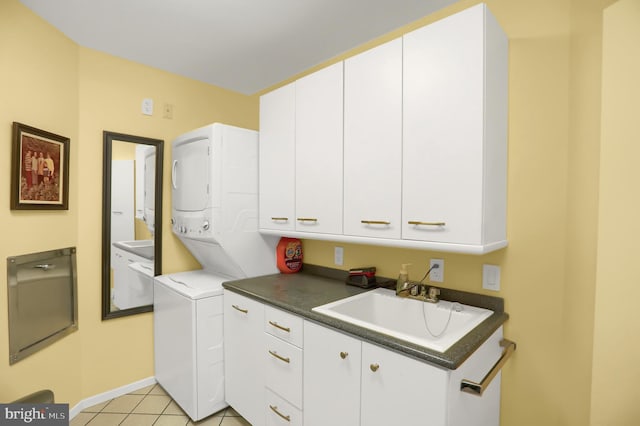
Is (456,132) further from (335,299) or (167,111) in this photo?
(167,111)

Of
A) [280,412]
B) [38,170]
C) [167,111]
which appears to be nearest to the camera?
[280,412]

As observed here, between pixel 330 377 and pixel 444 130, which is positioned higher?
pixel 444 130

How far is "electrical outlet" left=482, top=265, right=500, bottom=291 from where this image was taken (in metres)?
1.50

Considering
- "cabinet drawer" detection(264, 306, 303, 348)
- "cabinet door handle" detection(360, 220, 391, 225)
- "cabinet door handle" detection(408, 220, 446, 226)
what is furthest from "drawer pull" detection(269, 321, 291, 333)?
"cabinet door handle" detection(408, 220, 446, 226)

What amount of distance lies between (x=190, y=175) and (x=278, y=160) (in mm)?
690

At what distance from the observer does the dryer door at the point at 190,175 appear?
2127 mm

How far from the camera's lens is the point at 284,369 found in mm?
1604

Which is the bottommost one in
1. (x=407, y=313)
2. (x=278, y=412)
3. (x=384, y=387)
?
(x=278, y=412)

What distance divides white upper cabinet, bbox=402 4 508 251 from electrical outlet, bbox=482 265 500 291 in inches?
7.1

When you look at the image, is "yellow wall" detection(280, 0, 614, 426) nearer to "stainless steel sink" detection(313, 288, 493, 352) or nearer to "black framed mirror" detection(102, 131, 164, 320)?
"stainless steel sink" detection(313, 288, 493, 352)

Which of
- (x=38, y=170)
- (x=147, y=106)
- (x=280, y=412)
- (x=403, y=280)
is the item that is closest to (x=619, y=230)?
(x=403, y=280)

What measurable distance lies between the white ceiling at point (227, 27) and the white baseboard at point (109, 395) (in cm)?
247

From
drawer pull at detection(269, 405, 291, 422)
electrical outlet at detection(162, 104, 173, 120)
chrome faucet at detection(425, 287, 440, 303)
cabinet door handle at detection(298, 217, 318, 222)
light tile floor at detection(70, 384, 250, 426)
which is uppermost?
electrical outlet at detection(162, 104, 173, 120)

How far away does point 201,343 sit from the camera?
77.2 inches
